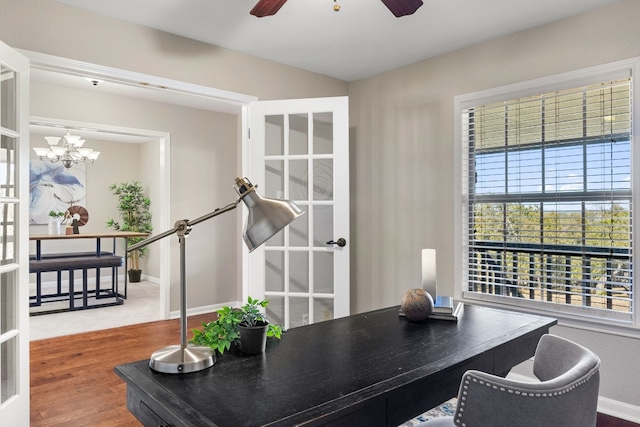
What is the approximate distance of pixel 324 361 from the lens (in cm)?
140

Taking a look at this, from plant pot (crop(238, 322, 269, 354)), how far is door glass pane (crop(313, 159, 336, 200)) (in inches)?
75.7

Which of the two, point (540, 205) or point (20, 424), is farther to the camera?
point (540, 205)

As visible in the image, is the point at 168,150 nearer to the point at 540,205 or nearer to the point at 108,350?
the point at 108,350

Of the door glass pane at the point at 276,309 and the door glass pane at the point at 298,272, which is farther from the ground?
the door glass pane at the point at 298,272

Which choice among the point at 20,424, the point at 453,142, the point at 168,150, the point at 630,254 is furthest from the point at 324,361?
the point at 168,150

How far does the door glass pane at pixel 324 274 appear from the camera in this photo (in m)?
3.29

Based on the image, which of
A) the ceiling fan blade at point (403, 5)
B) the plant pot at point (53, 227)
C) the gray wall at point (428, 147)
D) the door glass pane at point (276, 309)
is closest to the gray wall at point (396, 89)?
the gray wall at point (428, 147)

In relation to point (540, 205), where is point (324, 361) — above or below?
below

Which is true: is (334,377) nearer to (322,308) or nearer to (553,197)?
(322,308)

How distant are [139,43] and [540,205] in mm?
2870

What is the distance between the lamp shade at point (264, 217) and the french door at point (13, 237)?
1.57 metres

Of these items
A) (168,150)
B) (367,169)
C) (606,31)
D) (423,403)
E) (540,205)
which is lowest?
(423,403)

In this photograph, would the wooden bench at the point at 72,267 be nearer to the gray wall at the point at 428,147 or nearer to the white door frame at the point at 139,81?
the white door frame at the point at 139,81

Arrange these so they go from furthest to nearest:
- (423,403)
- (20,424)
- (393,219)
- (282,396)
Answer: (393,219) → (20,424) → (423,403) → (282,396)
